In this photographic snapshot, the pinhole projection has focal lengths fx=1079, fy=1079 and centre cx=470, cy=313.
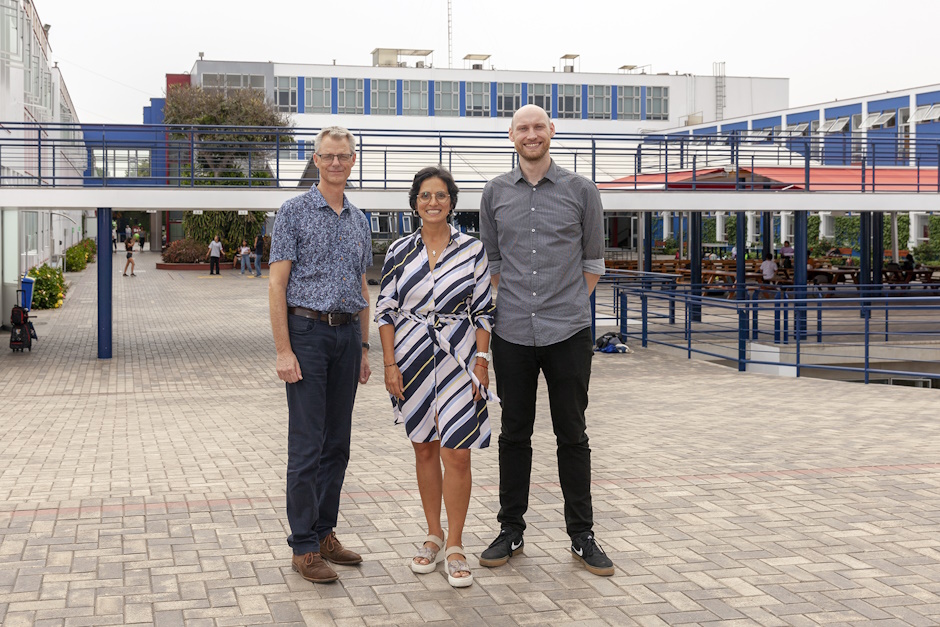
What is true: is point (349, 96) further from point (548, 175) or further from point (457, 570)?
point (457, 570)

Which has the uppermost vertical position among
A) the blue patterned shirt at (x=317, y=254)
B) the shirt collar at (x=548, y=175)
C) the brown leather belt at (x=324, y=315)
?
the shirt collar at (x=548, y=175)

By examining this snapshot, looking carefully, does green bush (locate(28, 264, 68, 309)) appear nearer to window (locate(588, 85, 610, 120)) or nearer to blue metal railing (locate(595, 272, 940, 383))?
blue metal railing (locate(595, 272, 940, 383))

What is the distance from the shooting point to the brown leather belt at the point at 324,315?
A: 185 inches

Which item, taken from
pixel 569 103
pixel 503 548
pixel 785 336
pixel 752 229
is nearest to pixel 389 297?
pixel 503 548

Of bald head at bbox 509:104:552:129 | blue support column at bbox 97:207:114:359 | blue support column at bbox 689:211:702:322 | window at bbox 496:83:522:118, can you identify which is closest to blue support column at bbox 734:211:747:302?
blue support column at bbox 689:211:702:322

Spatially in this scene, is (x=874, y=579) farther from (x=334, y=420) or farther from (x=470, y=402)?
(x=334, y=420)

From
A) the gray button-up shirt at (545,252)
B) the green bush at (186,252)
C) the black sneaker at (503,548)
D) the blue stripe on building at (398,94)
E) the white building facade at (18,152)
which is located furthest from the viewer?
the blue stripe on building at (398,94)

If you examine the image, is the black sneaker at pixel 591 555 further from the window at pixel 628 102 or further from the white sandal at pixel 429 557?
the window at pixel 628 102

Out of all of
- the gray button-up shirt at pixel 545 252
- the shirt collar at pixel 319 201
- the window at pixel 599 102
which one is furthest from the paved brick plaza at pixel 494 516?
the window at pixel 599 102

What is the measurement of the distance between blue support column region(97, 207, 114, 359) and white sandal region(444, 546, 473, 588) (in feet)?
41.0

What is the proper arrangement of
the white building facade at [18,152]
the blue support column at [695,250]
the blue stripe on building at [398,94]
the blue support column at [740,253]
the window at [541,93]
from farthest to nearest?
the window at [541,93], the blue stripe on building at [398,94], the blue support column at [695,250], the blue support column at [740,253], the white building facade at [18,152]

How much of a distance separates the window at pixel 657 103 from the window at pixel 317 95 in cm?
2160

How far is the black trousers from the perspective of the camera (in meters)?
4.89

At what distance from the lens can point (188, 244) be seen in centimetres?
4666
